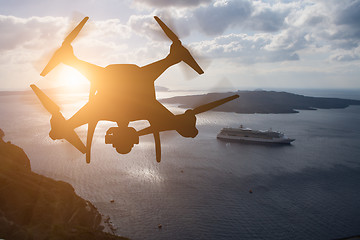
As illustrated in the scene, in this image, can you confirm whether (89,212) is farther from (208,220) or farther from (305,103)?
(305,103)

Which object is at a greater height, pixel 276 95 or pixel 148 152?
pixel 276 95

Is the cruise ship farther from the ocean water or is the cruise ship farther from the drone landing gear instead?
the drone landing gear

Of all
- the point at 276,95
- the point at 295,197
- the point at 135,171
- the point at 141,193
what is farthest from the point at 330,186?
the point at 276,95

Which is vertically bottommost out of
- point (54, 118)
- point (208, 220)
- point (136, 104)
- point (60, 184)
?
point (208, 220)

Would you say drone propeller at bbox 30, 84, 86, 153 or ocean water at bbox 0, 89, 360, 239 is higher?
drone propeller at bbox 30, 84, 86, 153

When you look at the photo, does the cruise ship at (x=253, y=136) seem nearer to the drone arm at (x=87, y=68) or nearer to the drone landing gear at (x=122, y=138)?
the drone landing gear at (x=122, y=138)

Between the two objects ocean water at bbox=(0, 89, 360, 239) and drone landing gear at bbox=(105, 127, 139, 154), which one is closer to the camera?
drone landing gear at bbox=(105, 127, 139, 154)

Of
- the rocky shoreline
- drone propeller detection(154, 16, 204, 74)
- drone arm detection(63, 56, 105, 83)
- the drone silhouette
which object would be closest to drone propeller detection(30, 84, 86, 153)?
the drone silhouette
